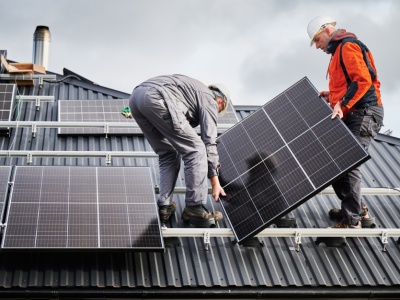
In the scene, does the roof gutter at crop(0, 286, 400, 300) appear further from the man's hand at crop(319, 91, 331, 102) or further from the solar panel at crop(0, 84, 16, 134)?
the solar panel at crop(0, 84, 16, 134)

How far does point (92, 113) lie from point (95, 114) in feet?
0.19

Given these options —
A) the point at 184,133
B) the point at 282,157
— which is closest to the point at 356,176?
the point at 282,157

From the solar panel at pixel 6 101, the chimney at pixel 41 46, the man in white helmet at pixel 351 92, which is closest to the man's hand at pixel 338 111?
the man in white helmet at pixel 351 92

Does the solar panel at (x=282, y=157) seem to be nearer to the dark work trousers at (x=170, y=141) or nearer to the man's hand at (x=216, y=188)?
the man's hand at (x=216, y=188)

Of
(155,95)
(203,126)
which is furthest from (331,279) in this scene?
(155,95)

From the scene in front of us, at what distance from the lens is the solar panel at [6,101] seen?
47.7ft

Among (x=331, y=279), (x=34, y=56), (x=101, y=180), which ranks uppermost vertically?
(x=34, y=56)

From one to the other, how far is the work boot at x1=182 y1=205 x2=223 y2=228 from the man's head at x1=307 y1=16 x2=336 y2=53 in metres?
2.85

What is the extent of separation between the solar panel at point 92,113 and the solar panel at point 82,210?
2623 millimetres

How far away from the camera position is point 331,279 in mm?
11289

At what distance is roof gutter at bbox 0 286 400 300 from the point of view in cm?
1051

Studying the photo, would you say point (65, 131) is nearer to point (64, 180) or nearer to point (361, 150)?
point (64, 180)

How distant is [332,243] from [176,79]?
309cm

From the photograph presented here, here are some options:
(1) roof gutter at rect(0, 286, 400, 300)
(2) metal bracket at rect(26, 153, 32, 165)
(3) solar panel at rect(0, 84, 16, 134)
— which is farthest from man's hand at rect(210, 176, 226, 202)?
(3) solar panel at rect(0, 84, 16, 134)
